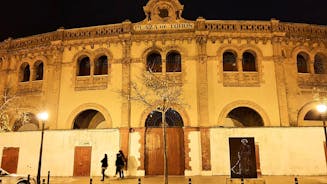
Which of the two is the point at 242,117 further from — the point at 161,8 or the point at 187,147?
the point at 161,8

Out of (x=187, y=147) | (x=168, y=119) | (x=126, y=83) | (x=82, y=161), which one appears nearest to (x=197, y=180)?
(x=187, y=147)

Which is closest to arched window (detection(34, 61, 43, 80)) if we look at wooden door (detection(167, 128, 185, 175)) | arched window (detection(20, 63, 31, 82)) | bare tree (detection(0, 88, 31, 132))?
arched window (detection(20, 63, 31, 82))

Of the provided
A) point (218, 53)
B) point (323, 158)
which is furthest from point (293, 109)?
point (218, 53)

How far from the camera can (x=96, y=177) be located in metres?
17.1

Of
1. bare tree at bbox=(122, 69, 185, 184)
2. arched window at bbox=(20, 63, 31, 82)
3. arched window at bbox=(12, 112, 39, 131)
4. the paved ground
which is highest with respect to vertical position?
arched window at bbox=(20, 63, 31, 82)

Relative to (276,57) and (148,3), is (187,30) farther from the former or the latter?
(276,57)

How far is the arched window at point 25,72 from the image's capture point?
68.6 ft

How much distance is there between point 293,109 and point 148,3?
1214cm

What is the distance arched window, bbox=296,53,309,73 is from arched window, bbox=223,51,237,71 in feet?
14.9

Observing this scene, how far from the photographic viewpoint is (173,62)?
19.4 m

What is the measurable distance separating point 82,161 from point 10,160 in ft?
16.7

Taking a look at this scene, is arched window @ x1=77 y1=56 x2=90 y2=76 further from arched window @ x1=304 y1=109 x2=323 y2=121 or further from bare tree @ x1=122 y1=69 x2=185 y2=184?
arched window @ x1=304 y1=109 x2=323 y2=121

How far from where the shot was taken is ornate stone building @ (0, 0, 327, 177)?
704 inches

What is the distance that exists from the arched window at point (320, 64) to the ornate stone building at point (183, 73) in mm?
65
